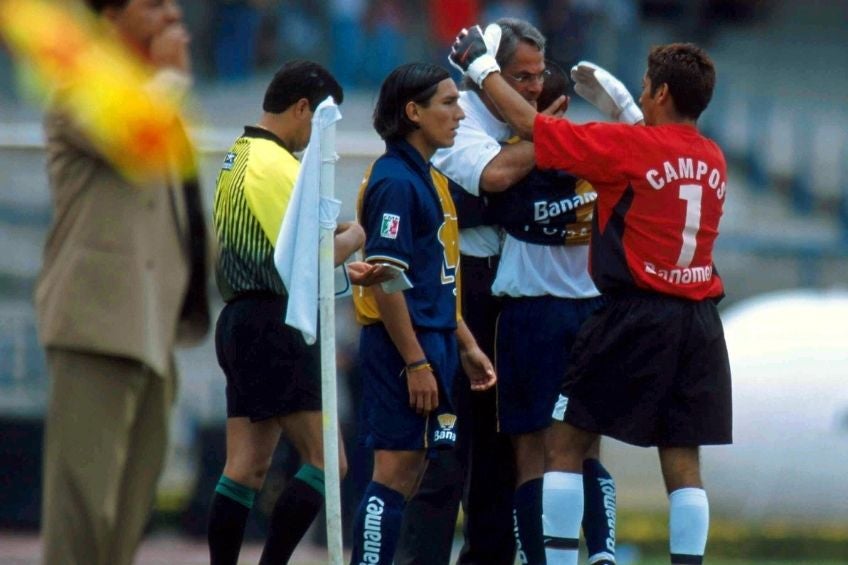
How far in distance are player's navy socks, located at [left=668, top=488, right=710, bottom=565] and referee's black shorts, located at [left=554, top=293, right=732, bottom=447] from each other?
174 mm

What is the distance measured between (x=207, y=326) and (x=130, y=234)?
0.44 meters

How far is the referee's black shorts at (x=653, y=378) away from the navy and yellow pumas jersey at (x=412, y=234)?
531 mm

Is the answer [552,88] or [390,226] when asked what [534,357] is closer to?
[390,226]

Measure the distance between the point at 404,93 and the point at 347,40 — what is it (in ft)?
42.4

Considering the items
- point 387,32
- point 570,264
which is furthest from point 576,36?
point 570,264

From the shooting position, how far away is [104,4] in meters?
4.37

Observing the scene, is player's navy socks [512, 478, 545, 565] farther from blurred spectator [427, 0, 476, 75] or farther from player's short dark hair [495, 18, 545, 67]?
blurred spectator [427, 0, 476, 75]

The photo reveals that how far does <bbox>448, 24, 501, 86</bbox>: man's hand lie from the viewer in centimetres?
589

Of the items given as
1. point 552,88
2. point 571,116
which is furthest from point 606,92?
point 571,116

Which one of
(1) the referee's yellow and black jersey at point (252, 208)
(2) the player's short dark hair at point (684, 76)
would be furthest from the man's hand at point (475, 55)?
(1) the referee's yellow and black jersey at point (252, 208)

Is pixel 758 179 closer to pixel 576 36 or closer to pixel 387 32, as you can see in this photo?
pixel 576 36

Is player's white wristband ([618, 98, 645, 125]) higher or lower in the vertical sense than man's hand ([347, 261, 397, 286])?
higher

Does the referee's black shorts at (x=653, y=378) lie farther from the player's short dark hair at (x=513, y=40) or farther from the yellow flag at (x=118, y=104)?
the yellow flag at (x=118, y=104)

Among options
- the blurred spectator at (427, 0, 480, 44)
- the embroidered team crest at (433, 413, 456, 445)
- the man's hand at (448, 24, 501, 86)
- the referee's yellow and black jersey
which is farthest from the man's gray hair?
the blurred spectator at (427, 0, 480, 44)
